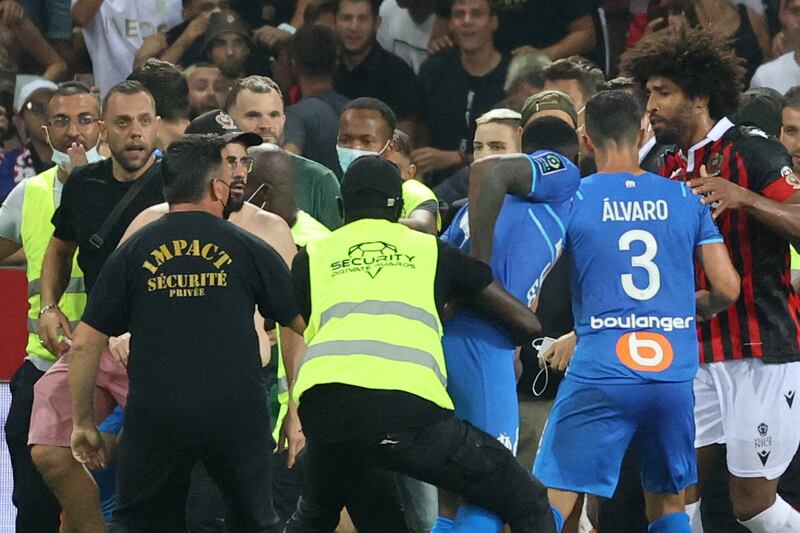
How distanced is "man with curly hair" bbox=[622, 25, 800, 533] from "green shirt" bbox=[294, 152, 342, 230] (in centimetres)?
179

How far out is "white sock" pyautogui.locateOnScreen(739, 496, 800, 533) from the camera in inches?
287

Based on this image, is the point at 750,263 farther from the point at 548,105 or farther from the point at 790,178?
the point at 548,105

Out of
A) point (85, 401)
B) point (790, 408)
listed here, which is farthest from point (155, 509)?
point (790, 408)

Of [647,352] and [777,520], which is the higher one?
[647,352]

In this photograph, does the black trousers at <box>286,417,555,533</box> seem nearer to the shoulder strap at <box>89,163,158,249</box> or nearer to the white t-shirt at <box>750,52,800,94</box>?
the shoulder strap at <box>89,163,158,249</box>

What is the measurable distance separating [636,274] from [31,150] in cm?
552

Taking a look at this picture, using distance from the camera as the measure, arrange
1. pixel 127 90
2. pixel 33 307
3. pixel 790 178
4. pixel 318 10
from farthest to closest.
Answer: pixel 318 10 → pixel 33 307 → pixel 127 90 → pixel 790 178

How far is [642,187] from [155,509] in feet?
8.09

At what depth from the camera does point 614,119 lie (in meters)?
6.71

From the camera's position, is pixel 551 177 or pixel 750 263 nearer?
pixel 551 177

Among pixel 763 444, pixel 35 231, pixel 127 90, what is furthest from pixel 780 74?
pixel 35 231

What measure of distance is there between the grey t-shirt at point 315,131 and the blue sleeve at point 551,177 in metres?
3.44

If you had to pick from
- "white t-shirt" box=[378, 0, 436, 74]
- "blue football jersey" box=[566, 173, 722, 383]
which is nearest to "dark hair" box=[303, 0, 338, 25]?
"white t-shirt" box=[378, 0, 436, 74]

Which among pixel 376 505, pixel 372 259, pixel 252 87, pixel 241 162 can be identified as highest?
pixel 252 87
